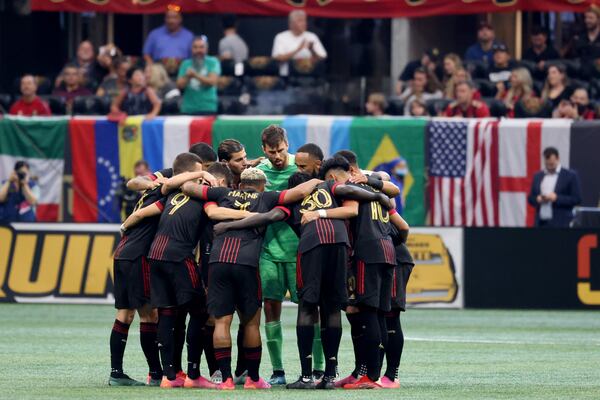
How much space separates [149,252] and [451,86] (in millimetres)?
12434

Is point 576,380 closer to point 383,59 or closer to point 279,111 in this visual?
point 279,111

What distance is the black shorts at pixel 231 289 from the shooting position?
11492mm

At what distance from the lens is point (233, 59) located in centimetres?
2547

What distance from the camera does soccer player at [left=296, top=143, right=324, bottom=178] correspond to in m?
12.1

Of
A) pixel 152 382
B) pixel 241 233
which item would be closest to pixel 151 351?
pixel 152 382

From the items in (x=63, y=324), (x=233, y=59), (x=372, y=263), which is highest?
(x=233, y=59)

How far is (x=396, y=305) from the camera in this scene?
1202cm

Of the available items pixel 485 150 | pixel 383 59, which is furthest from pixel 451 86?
pixel 383 59

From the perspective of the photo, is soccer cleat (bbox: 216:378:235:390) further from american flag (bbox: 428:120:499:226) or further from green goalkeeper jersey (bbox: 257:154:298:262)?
american flag (bbox: 428:120:499:226)

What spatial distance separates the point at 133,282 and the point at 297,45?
13235 millimetres

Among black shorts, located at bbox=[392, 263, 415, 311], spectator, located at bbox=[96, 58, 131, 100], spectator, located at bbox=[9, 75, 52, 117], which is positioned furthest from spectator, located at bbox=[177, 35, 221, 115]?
black shorts, located at bbox=[392, 263, 415, 311]

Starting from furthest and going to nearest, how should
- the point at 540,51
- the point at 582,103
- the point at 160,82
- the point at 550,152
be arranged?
1. the point at 540,51
2. the point at 160,82
3. the point at 582,103
4. the point at 550,152

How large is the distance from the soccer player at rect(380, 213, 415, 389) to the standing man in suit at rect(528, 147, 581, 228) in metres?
9.32

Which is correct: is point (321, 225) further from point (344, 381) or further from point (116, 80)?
point (116, 80)
